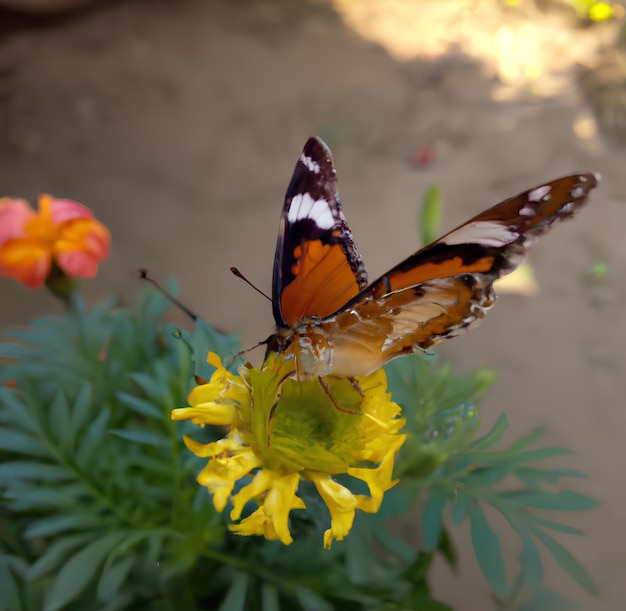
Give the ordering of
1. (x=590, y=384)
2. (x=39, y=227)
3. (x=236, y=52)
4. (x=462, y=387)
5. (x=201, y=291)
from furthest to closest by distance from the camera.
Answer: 1. (x=236, y=52)
2. (x=201, y=291)
3. (x=590, y=384)
4. (x=39, y=227)
5. (x=462, y=387)

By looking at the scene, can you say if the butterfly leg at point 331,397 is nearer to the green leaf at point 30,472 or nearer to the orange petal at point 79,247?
the green leaf at point 30,472

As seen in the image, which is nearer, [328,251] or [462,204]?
[328,251]

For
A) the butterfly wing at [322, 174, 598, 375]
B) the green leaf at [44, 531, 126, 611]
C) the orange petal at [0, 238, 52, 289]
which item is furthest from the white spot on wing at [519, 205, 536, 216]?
the orange petal at [0, 238, 52, 289]

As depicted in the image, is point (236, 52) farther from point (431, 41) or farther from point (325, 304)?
point (325, 304)

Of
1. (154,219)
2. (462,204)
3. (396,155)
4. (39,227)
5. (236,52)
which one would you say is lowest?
(39,227)

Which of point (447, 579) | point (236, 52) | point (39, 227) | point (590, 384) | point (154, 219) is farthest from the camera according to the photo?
point (236, 52)

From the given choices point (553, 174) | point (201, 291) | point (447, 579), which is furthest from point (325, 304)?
point (553, 174)
